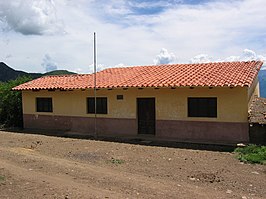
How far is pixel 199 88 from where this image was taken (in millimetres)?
13117

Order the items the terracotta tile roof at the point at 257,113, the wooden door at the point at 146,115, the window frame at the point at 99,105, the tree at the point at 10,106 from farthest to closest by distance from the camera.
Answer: the tree at the point at 10,106 → the window frame at the point at 99,105 → the wooden door at the point at 146,115 → the terracotta tile roof at the point at 257,113

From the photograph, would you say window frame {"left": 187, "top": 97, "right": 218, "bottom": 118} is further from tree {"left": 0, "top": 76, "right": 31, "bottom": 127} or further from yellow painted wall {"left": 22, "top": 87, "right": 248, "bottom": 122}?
tree {"left": 0, "top": 76, "right": 31, "bottom": 127}

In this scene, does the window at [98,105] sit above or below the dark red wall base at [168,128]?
above

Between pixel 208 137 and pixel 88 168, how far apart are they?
241 inches

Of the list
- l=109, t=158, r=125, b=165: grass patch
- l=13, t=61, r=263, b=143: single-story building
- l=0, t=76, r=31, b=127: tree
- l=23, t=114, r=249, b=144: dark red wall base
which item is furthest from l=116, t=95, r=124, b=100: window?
l=0, t=76, r=31, b=127: tree

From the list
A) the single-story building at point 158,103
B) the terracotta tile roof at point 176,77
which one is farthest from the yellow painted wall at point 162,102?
the terracotta tile roof at point 176,77

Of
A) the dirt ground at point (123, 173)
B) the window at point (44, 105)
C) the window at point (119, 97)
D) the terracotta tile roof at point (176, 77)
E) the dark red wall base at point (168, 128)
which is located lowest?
the dirt ground at point (123, 173)

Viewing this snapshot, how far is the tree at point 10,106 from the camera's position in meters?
19.9

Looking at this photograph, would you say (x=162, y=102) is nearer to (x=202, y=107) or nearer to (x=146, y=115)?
(x=146, y=115)

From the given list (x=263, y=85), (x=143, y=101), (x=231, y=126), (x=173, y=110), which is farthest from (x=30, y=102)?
(x=263, y=85)

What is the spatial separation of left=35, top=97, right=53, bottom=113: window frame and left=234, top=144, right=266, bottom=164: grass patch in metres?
10.8

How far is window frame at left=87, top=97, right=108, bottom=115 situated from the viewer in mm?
15578

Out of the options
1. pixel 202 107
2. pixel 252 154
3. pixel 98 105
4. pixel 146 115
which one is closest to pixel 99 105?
pixel 98 105

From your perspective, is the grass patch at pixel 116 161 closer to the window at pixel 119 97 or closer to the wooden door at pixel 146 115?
the wooden door at pixel 146 115
